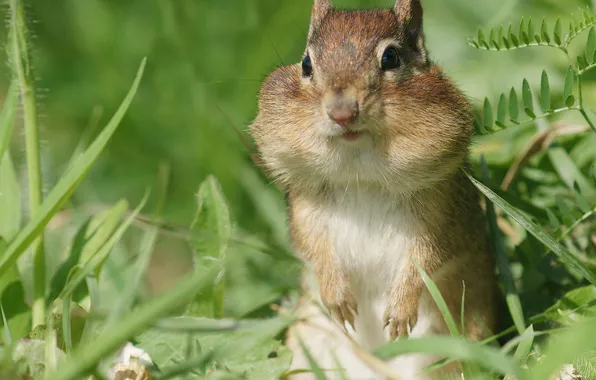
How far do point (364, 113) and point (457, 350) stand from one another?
0.87 meters

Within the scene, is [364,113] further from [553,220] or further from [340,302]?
[553,220]

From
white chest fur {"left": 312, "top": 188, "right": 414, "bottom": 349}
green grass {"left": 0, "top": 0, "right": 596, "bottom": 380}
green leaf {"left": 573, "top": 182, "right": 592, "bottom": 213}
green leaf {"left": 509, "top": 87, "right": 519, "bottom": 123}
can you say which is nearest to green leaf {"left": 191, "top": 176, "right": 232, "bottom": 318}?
green grass {"left": 0, "top": 0, "right": 596, "bottom": 380}

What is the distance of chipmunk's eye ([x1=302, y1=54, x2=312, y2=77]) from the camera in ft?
9.59

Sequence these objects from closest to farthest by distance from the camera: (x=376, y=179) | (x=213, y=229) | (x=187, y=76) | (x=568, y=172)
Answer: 1. (x=376, y=179)
2. (x=213, y=229)
3. (x=568, y=172)
4. (x=187, y=76)

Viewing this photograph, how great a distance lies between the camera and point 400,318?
10.0 ft

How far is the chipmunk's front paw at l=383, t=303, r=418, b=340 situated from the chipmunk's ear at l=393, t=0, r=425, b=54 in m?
0.94

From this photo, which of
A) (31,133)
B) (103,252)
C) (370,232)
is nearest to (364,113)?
(370,232)

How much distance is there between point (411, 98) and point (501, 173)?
126 centimetres

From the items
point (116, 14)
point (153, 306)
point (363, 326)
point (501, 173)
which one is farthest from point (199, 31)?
point (153, 306)

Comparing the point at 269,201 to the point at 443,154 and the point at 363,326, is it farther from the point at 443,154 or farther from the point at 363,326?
the point at 443,154

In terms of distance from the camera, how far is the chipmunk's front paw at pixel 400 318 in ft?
10.0

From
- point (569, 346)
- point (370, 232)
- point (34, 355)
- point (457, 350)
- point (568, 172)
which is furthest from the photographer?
point (568, 172)

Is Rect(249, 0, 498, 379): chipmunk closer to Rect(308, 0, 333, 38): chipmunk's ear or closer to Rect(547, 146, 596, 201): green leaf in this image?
Rect(308, 0, 333, 38): chipmunk's ear

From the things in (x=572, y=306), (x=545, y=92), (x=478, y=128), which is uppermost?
(x=545, y=92)
